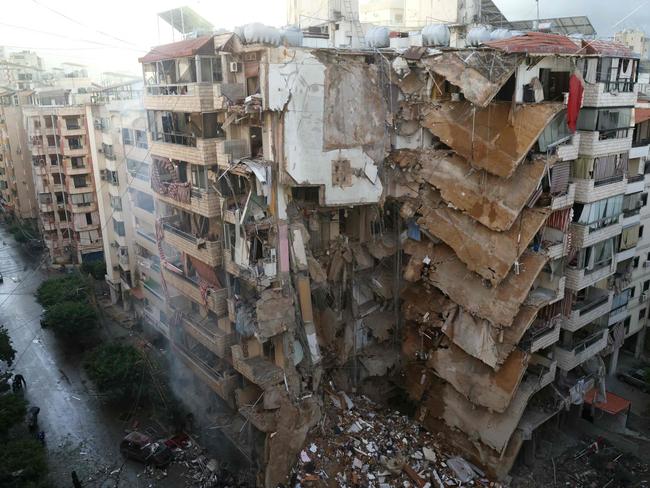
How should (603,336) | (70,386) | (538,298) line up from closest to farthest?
(538,298) < (603,336) < (70,386)

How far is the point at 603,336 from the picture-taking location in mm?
22578

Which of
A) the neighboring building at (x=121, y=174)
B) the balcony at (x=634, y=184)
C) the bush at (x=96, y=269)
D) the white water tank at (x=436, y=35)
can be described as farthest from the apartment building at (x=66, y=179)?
the balcony at (x=634, y=184)

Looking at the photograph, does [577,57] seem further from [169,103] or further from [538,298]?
[169,103]

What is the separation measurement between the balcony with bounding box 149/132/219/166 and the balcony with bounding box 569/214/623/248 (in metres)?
13.3

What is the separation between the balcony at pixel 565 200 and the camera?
18.4 m

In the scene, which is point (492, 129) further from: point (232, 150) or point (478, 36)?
point (232, 150)

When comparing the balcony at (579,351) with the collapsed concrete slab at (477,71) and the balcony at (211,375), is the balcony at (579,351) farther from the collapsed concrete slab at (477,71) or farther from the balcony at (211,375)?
the balcony at (211,375)

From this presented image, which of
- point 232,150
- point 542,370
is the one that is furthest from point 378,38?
point 542,370

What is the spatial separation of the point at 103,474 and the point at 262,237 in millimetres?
11717

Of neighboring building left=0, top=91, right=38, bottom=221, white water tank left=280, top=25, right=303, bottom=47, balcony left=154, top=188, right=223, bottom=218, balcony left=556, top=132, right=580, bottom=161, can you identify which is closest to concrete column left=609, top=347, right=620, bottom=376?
balcony left=556, top=132, right=580, bottom=161

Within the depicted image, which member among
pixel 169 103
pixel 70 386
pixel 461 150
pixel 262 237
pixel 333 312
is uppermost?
pixel 169 103

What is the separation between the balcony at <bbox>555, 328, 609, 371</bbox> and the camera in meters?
21.1

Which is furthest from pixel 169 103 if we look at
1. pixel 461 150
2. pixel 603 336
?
pixel 603 336

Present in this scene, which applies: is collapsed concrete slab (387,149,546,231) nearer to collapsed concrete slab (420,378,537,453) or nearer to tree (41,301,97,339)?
collapsed concrete slab (420,378,537,453)
